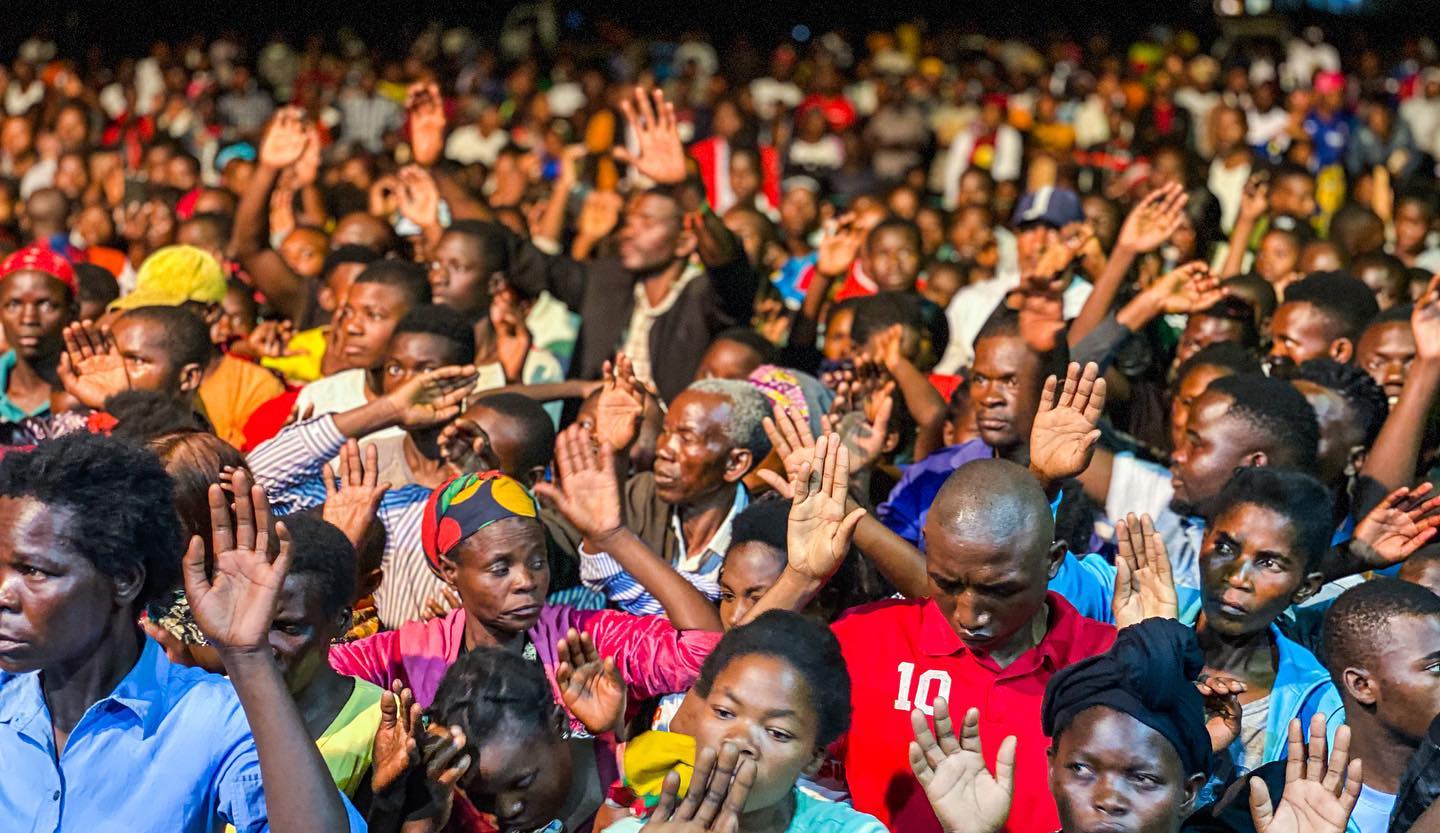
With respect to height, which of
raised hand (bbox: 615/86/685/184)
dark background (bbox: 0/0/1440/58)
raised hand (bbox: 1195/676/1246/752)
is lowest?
dark background (bbox: 0/0/1440/58)

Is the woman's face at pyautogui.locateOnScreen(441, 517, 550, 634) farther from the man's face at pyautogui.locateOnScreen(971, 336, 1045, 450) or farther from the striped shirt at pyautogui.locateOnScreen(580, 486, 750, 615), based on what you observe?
the man's face at pyautogui.locateOnScreen(971, 336, 1045, 450)

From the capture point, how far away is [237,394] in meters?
5.93

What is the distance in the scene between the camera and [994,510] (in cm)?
356

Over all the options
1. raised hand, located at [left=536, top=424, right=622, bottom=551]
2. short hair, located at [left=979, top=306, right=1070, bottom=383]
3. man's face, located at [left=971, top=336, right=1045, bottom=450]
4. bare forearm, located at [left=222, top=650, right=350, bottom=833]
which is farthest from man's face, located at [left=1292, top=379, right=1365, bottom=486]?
bare forearm, located at [left=222, top=650, right=350, bottom=833]

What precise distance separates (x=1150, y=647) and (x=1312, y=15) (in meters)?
16.2

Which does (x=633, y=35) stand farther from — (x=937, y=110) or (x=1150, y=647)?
(x=1150, y=647)

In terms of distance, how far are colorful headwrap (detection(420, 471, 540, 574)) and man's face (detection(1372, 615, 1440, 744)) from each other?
72.4 inches

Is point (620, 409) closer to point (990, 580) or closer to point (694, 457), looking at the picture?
point (694, 457)

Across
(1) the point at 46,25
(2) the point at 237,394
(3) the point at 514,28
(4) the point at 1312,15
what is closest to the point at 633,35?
(3) the point at 514,28

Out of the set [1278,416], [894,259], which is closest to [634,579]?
[1278,416]

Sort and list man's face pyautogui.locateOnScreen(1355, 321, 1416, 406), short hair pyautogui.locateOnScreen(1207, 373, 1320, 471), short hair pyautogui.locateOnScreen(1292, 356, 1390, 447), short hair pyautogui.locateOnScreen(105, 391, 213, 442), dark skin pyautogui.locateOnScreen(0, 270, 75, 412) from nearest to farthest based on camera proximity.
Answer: short hair pyautogui.locateOnScreen(105, 391, 213, 442), short hair pyautogui.locateOnScreen(1207, 373, 1320, 471), short hair pyautogui.locateOnScreen(1292, 356, 1390, 447), man's face pyautogui.locateOnScreen(1355, 321, 1416, 406), dark skin pyautogui.locateOnScreen(0, 270, 75, 412)

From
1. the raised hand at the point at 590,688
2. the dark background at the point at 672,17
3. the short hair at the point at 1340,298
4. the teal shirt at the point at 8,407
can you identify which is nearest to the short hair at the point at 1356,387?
the short hair at the point at 1340,298

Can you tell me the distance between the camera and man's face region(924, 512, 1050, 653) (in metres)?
3.54

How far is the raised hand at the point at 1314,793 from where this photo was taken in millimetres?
2943
